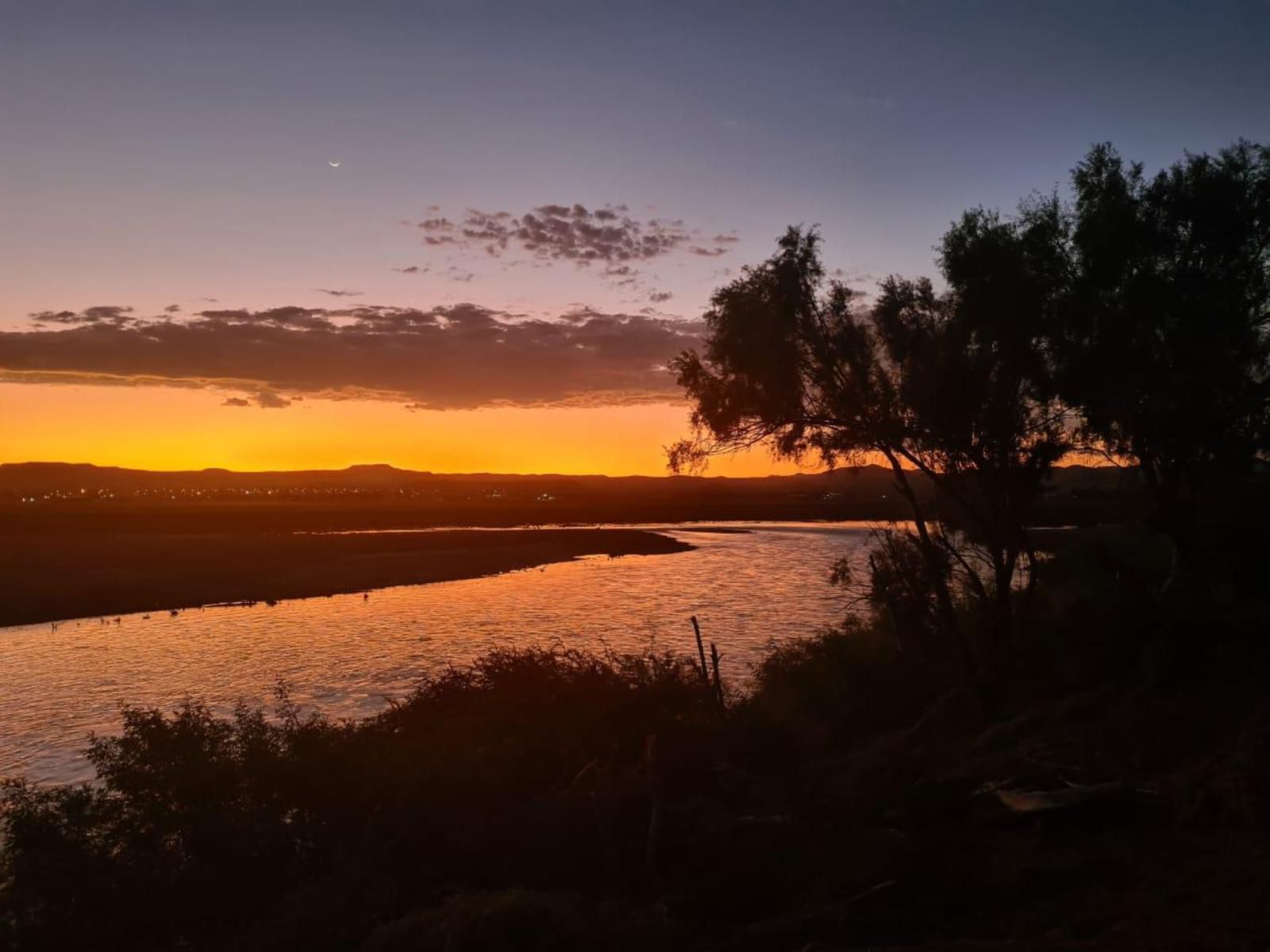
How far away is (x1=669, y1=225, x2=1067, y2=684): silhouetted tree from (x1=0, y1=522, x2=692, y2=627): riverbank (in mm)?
44976

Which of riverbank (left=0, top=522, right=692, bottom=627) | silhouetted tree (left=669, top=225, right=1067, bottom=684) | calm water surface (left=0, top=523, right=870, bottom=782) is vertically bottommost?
calm water surface (left=0, top=523, right=870, bottom=782)

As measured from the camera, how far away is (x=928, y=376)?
783 inches

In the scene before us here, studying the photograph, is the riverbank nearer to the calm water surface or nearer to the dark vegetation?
the calm water surface

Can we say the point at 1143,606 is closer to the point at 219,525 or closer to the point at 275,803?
the point at 275,803

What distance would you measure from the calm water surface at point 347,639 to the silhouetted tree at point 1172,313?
15.7 metres

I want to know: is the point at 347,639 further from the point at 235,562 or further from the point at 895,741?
the point at 235,562

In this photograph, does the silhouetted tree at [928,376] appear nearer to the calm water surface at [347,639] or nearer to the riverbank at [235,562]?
the calm water surface at [347,639]

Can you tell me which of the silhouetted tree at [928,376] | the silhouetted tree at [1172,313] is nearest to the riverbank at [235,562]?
the silhouetted tree at [928,376]

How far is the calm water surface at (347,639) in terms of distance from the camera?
29.7 meters

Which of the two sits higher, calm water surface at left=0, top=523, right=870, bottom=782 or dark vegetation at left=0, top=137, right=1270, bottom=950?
dark vegetation at left=0, top=137, right=1270, bottom=950

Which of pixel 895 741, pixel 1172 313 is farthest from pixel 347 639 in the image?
pixel 1172 313

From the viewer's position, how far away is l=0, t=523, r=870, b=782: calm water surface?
29.7 metres

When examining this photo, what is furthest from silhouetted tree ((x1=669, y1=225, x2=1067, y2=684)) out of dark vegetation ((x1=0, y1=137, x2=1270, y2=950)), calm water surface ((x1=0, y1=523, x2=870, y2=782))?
calm water surface ((x1=0, y1=523, x2=870, y2=782))

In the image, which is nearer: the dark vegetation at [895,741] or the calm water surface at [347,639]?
the dark vegetation at [895,741]
